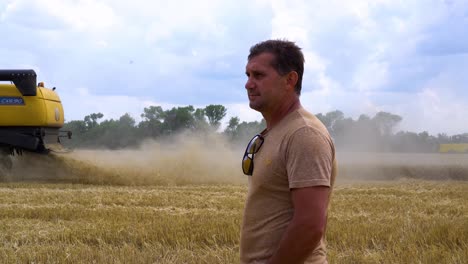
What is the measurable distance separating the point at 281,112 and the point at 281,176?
13.3 inches

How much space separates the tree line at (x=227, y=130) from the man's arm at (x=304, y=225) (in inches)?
1064

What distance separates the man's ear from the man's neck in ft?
0.26

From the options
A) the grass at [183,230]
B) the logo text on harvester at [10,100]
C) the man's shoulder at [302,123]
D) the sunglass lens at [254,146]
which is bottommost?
the grass at [183,230]

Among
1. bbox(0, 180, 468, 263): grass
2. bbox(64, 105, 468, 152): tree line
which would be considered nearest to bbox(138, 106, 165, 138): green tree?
bbox(64, 105, 468, 152): tree line

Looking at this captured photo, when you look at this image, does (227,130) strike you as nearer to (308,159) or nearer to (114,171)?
(114,171)

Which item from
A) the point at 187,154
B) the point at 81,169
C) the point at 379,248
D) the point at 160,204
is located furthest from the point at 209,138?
the point at 379,248

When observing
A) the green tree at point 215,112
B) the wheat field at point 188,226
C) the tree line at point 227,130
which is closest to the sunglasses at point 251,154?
the wheat field at point 188,226

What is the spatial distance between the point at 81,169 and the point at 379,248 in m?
10.9

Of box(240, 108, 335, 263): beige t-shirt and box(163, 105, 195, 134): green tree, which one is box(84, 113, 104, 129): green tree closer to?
box(163, 105, 195, 134): green tree

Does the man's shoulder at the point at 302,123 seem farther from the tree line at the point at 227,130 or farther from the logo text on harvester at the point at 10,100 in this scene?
the tree line at the point at 227,130

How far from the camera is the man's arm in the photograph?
7.58 ft

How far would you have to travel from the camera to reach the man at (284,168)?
7.64ft

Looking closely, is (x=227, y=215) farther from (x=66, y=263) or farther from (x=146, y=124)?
(x=146, y=124)

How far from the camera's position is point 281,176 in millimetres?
2477
